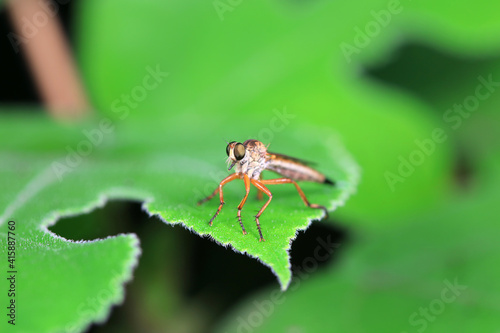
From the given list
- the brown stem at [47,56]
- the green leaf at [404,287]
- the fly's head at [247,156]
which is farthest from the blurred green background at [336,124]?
the fly's head at [247,156]

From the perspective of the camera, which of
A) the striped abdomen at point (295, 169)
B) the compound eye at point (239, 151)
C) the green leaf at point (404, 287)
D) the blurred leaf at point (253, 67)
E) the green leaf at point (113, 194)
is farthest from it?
the blurred leaf at point (253, 67)

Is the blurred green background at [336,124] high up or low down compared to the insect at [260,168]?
down

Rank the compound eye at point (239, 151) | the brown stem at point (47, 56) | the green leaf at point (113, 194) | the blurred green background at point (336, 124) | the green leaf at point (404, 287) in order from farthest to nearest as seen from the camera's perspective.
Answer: the brown stem at point (47, 56) < the blurred green background at point (336, 124) < the green leaf at point (404, 287) < the compound eye at point (239, 151) < the green leaf at point (113, 194)

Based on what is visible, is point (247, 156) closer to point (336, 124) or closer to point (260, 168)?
point (260, 168)

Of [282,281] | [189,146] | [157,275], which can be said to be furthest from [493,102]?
[282,281]

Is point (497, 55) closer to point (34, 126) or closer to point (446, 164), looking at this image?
point (446, 164)

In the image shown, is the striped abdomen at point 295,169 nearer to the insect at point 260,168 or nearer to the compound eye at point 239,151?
the insect at point 260,168
